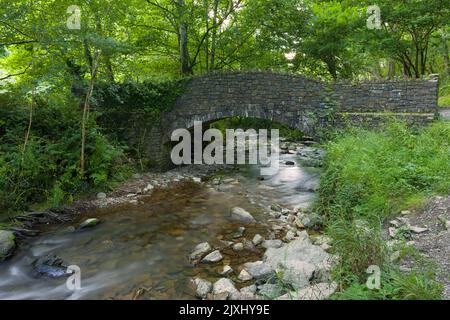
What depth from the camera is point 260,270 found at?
170 inches

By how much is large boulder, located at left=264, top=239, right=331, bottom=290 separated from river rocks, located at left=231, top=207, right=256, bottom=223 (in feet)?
5.33

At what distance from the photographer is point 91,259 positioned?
520 cm

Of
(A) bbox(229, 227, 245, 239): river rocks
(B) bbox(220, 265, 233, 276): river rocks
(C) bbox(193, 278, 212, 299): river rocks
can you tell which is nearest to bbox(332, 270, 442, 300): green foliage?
(C) bbox(193, 278, 212, 299): river rocks

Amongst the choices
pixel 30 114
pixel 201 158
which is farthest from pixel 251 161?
pixel 30 114

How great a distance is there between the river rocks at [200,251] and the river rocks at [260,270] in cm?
84

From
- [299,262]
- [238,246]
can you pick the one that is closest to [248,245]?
[238,246]

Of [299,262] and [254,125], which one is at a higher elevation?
[254,125]

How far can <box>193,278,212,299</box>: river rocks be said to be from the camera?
157 inches

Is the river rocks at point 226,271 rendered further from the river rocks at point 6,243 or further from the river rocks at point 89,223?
the river rocks at point 6,243

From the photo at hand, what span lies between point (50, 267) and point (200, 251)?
2.28 metres

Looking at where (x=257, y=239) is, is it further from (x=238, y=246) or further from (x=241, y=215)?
(x=241, y=215)

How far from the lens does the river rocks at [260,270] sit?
4.21 m

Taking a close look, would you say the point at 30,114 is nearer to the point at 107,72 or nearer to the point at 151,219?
the point at 107,72

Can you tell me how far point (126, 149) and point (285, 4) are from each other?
8.19m
